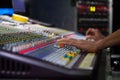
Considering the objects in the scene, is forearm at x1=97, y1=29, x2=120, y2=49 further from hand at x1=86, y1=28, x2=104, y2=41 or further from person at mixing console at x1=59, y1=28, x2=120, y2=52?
hand at x1=86, y1=28, x2=104, y2=41

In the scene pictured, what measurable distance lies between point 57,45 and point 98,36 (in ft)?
2.15

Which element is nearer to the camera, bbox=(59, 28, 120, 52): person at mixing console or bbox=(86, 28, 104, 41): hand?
bbox=(59, 28, 120, 52): person at mixing console

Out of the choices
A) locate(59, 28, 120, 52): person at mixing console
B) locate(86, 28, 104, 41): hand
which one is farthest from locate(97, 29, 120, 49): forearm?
locate(86, 28, 104, 41): hand

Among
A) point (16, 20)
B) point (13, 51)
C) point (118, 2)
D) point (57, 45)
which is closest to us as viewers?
point (13, 51)

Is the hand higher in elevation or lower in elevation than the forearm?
lower

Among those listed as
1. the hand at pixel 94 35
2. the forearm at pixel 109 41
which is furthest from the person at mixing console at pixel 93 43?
the hand at pixel 94 35

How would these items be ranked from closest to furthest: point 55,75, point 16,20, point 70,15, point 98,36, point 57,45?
point 55,75 → point 57,45 → point 98,36 → point 16,20 → point 70,15

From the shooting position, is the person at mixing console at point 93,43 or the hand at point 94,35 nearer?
the person at mixing console at point 93,43

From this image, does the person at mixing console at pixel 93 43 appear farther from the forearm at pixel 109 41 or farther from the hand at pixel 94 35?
the hand at pixel 94 35

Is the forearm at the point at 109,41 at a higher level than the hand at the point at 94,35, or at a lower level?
higher

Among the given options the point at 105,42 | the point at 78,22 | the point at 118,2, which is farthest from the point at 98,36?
the point at 78,22

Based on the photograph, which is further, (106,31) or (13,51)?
(106,31)

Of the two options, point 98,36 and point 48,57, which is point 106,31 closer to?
point 98,36

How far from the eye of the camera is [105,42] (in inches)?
52.6
